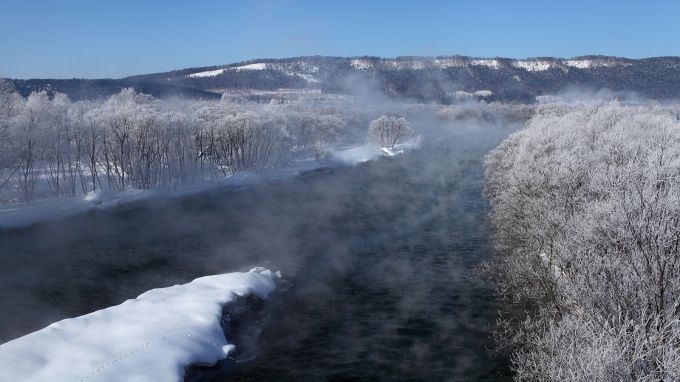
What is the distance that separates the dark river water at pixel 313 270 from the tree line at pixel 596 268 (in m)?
2.56

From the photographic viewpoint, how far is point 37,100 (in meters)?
47.8

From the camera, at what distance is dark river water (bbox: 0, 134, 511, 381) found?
17328mm

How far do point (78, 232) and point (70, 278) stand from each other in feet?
37.9

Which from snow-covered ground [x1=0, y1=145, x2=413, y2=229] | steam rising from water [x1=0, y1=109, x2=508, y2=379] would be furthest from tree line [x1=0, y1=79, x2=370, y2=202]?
steam rising from water [x1=0, y1=109, x2=508, y2=379]

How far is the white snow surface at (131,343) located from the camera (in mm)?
14312

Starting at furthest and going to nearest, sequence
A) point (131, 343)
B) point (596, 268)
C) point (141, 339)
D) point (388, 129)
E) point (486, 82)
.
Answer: point (486, 82)
point (388, 129)
point (141, 339)
point (131, 343)
point (596, 268)

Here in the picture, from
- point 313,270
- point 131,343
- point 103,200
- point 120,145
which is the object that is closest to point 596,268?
point 131,343

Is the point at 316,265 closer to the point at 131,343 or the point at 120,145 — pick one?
the point at 131,343

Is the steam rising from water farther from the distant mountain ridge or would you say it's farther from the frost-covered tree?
the distant mountain ridge

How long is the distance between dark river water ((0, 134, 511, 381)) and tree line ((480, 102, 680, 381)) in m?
2.56

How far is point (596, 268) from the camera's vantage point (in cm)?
1309

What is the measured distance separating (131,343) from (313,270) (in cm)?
1207

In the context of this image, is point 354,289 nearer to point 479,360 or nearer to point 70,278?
point 479,360

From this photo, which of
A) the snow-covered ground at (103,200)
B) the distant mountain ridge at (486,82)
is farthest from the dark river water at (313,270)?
the distant mountain ridge at (486,82)
